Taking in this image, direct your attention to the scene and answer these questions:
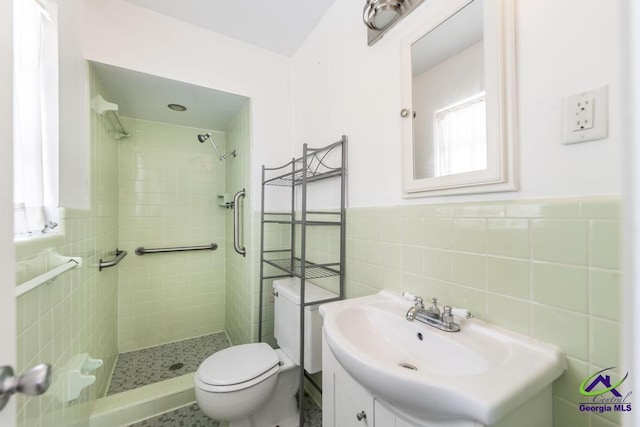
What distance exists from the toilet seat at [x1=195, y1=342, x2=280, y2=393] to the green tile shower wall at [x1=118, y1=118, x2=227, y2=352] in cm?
125

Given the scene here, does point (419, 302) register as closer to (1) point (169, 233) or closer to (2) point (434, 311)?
(2) point (434, 311)

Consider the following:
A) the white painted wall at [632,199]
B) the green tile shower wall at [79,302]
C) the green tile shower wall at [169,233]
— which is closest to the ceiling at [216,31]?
the green tile shower wall at [79,302]

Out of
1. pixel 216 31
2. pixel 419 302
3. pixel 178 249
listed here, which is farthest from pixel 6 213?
pixel 178 249

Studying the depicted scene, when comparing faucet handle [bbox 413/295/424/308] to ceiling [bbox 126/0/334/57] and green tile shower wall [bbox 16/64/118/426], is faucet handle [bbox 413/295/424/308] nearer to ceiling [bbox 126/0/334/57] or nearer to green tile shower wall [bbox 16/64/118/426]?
green tile shower wall [bbox 16/64/118/426]

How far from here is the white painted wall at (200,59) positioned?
1.39 meters

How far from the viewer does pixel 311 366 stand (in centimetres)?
125

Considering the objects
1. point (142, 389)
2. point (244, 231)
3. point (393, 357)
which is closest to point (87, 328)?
point (142, 389)

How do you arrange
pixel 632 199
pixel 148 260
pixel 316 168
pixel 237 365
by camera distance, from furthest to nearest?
1. pixel 148 260
2. pixel 316 168
3. pixel 237 365
4. pixel 632 199

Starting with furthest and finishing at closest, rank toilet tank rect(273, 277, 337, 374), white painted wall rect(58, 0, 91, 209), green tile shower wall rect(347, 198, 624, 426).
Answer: toilet tank rect(273, 277, 337, 374) → white painted wall rect(58, 0, 91, 209) → green tile shower wall rect(347, 198, 624, 426)

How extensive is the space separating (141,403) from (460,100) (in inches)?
87.4

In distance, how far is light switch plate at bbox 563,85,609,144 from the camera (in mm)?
559

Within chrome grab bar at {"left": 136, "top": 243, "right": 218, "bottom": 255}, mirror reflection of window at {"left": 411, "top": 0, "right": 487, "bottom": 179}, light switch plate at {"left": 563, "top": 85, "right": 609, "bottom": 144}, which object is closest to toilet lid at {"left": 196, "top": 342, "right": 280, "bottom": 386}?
mirror reflection of window at {"left": 411, "top": 0, "right": 487, "bottom": 179}

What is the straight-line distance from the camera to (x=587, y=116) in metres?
0.58

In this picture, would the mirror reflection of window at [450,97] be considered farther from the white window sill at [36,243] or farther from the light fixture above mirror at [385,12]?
the white window sill at [36,243]
